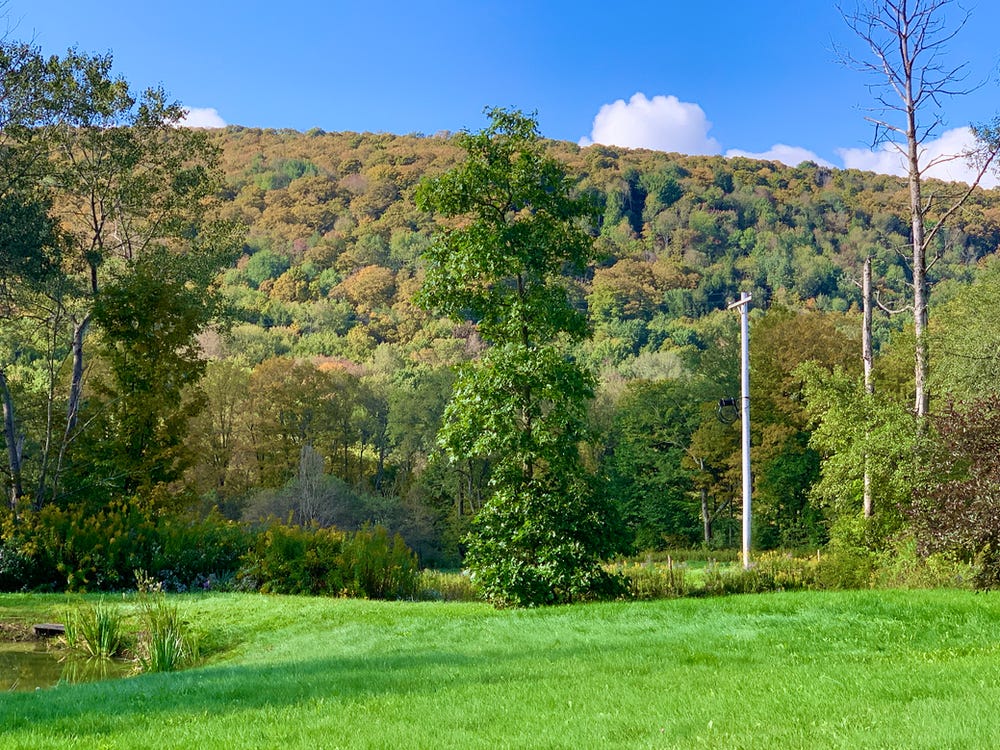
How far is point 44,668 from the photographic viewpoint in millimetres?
11797

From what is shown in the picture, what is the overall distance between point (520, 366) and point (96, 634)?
305 inches

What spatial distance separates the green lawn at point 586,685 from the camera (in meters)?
5.73

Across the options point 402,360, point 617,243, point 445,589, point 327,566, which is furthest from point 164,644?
point 617,243

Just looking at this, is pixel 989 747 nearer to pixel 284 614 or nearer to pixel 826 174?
pixel 284 614

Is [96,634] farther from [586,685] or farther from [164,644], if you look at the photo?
[586,685]

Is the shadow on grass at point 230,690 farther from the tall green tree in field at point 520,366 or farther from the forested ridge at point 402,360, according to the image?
the forested ridge at point 402,360

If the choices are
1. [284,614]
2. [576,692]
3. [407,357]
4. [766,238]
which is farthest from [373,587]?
[766,238]

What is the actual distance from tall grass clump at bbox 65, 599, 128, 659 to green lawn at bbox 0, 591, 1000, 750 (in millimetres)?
1449

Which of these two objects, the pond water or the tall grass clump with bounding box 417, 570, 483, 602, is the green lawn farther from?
the tall grass clump with bounding box 417, 570, 483, 602

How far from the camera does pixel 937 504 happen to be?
575 inches

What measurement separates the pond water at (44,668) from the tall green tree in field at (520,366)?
5943mm

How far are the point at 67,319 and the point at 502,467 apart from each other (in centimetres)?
1850

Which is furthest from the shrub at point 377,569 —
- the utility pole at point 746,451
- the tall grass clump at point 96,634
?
the utility pole at point 746,451

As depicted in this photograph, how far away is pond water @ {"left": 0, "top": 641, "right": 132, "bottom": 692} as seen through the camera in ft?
36.0
